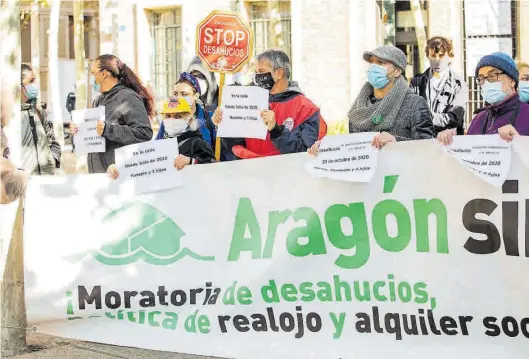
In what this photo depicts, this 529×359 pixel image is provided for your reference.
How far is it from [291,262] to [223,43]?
10.0 feet

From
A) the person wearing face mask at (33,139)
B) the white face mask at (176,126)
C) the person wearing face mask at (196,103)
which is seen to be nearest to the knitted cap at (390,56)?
the white face mask at (176,126)

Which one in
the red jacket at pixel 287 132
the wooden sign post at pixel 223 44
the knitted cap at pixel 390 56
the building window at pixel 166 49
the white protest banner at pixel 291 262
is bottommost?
the white protest banner at pixel 291 262

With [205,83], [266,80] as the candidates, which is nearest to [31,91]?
[205,83]

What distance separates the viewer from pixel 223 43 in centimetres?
925

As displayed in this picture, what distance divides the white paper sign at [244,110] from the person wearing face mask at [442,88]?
217cm

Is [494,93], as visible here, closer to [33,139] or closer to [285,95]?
[285,95]

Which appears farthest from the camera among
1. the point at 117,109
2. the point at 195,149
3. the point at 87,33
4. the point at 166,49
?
the point at 87,33

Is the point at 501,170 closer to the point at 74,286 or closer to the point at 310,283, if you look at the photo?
the point at 310,283

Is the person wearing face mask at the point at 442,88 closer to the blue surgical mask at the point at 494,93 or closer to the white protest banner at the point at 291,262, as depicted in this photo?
the blue surgical mask at the point at 494,93

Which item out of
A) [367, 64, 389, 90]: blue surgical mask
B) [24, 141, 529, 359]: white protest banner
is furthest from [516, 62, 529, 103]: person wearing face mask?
[24, 141, 529, 359]: white protest banner

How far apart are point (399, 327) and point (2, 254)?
2640 millimetres

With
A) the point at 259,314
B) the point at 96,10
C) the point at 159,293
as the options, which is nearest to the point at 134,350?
the point at 159,293

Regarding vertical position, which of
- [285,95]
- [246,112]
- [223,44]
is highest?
[223,44]

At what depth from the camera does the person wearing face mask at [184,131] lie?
776 centimetres
